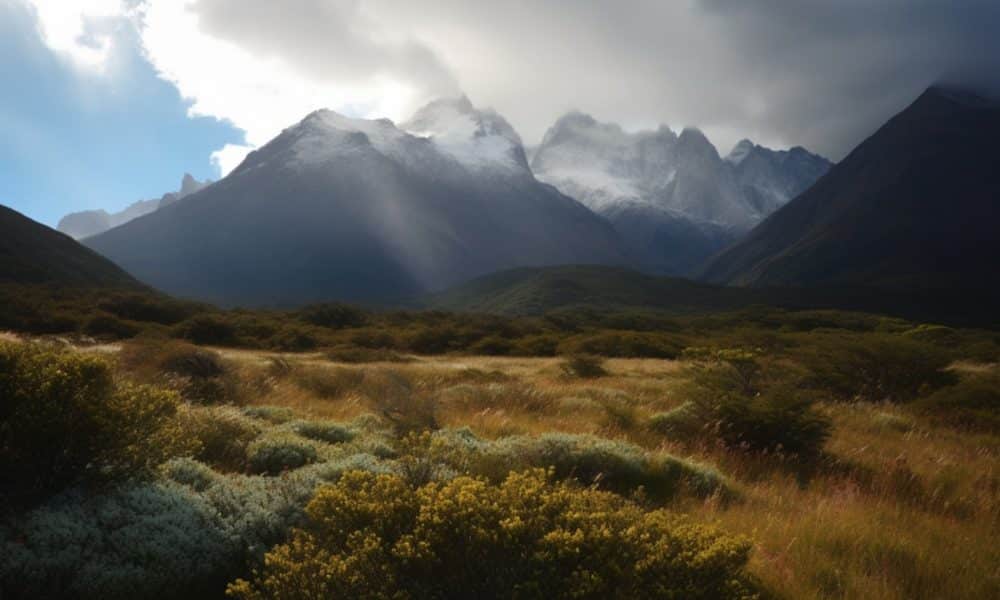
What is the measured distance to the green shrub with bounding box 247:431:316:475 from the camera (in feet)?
19.6

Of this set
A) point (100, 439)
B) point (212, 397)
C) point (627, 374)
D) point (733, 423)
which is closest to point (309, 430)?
point (100, 439)

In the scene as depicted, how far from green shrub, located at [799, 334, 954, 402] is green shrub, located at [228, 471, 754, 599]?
15353mm

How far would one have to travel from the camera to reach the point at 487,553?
2965 millimetres

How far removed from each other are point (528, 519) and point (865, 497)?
538cm

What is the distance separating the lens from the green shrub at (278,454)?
596 cm

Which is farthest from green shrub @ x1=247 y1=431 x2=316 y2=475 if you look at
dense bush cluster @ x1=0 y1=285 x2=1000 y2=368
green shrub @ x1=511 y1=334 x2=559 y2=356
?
green shrub @ x1=511 y1=334 x2=559 y2=356

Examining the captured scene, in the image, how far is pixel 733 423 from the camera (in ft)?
29.6

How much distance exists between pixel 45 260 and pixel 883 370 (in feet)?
325

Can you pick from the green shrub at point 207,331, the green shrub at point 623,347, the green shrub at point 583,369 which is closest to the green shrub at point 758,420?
the green shrub at point 583,369

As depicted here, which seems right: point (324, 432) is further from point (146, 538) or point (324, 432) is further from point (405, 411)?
point (146, 538)

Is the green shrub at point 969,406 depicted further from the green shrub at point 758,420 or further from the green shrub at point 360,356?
the green shrub at point 360,356

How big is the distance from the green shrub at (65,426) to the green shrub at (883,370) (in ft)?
57.5

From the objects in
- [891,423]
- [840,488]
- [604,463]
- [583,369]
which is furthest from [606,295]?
[604,463]

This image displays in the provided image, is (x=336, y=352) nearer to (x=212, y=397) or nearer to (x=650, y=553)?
(x=212, y=397)
